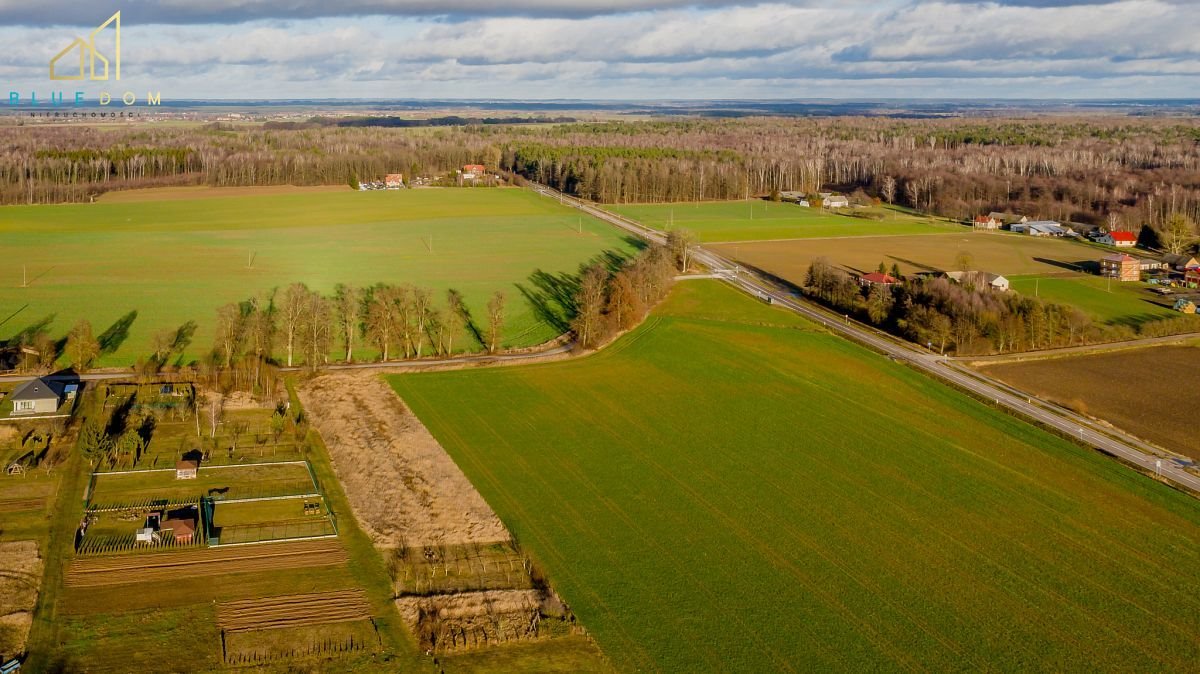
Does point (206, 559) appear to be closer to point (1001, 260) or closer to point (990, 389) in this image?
point (990, 389)

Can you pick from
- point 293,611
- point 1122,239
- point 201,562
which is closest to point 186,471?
point 201,562

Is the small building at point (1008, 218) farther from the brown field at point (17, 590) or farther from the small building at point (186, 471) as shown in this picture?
the brown field at point (17, 590)

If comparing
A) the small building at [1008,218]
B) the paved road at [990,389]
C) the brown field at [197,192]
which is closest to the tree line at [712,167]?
the brown field at [197,192]

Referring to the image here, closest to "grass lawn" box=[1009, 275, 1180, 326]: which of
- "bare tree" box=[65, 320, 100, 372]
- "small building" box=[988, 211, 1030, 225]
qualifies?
"small building" box=[988, 211, 1030, 225]

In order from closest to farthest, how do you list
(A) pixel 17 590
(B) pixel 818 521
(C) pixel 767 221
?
(A) pixel 17 590, (B) pixel 818 521, (C) pixel 767 221

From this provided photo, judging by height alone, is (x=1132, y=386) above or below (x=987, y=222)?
below

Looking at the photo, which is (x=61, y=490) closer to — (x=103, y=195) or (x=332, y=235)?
(x=332, y=235)
